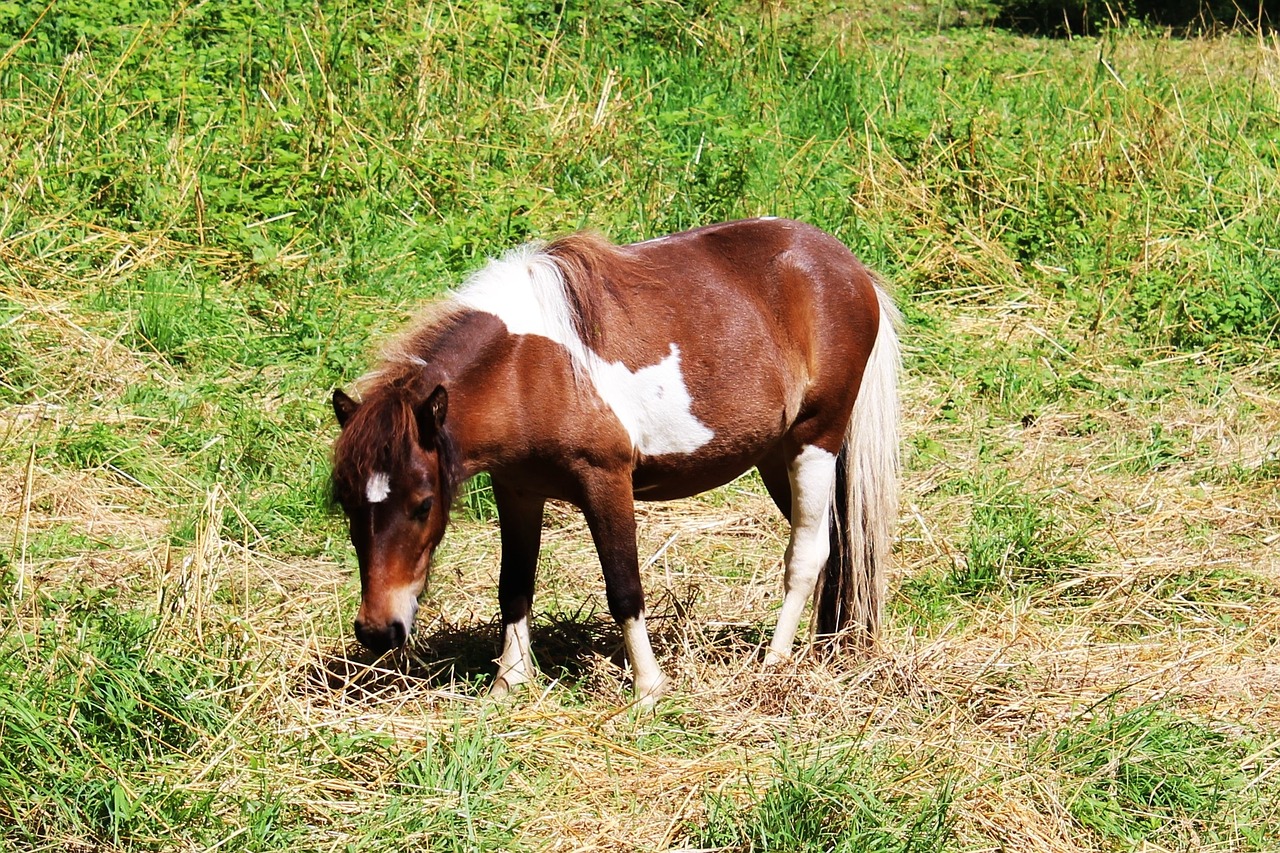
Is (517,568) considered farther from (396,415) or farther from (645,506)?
(645,506)

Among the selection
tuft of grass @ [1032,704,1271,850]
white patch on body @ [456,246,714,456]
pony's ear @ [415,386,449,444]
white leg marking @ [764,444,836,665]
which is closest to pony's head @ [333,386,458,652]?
pony's ear @ [415,386,449,444]

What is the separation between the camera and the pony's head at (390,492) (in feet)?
11.5

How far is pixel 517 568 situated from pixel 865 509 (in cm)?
120

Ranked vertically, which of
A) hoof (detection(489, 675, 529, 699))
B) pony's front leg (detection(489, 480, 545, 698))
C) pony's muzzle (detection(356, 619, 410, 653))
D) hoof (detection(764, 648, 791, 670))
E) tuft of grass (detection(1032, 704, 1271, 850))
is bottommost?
tuft of grass (detection(1032, 704, 1271, 850))

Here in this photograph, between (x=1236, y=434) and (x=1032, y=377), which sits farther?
(x=1032, y=377)

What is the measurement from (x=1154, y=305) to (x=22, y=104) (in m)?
6.04

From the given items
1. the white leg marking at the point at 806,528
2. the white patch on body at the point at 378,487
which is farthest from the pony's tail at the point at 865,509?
the white patch on body at the point at 378,487

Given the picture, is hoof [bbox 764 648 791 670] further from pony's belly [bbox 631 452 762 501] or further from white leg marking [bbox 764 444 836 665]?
pony's belly [bbox 631 452 762 501]

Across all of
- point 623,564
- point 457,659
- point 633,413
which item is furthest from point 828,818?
point 457,659

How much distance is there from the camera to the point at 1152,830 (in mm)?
3514

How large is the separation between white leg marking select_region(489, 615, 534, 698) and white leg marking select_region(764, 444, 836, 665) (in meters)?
0.80

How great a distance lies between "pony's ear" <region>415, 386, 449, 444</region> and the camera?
3535 millimetres

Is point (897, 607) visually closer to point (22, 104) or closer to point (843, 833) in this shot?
point (843, 833)

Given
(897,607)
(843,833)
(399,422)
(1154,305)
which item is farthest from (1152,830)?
(1154,305)
